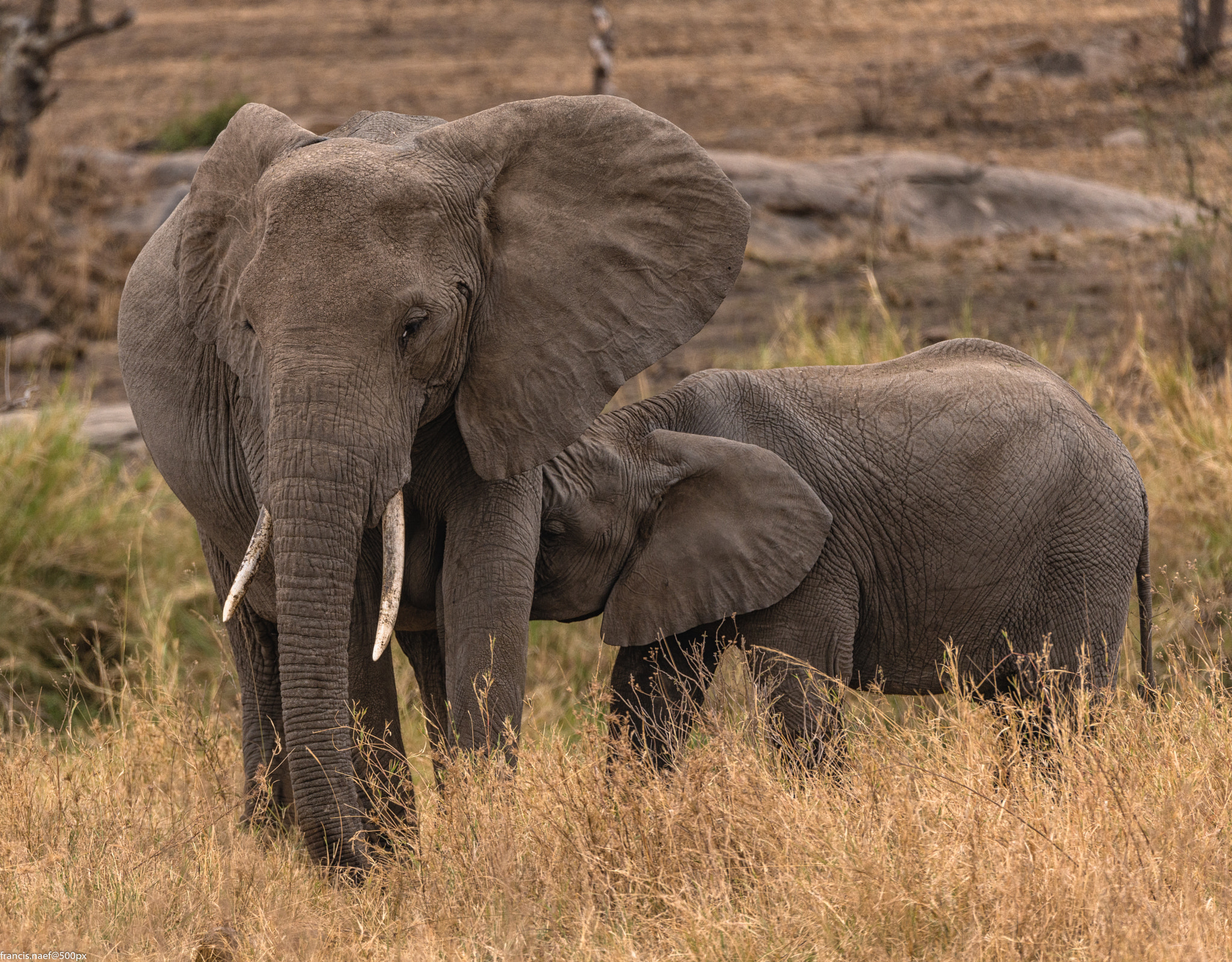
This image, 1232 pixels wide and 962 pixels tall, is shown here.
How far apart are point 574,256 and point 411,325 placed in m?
0.61

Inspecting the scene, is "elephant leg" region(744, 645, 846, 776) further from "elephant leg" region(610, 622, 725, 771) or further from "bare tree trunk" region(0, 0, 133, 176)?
"bare tree trunk" region(0, 0, 133, 176)

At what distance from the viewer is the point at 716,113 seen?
837 inches

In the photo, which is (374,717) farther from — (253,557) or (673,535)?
(673,535)

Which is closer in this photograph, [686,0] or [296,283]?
[296,283]

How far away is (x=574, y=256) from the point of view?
4422 mm

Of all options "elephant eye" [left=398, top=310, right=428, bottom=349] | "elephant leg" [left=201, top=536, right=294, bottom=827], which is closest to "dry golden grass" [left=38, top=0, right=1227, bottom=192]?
"elephant leg" [left=201, top=536, right=294, bottom=827]

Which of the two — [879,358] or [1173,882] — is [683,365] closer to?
[879,358]

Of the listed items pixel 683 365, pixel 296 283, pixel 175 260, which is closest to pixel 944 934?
pixel 296 283

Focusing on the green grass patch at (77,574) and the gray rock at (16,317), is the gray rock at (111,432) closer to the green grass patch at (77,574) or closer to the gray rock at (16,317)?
the green grass patch at (77,574)

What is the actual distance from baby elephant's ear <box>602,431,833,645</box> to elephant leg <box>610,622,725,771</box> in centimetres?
14

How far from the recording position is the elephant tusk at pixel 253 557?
4.04m

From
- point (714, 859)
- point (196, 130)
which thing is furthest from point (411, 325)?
point (196, 130)

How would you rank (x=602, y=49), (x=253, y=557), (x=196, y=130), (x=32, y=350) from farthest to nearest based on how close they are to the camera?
(x=602, y=49)
(x=196, y=130)
(x=32, y=350)
(x=253, y=557)

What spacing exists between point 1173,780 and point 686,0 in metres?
27.9
